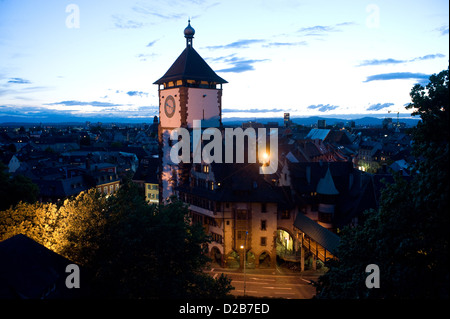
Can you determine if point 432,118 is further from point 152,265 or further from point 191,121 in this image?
point 191,121

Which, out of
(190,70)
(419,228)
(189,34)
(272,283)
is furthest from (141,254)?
(189,34)

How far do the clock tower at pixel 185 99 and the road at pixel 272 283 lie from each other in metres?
19.5

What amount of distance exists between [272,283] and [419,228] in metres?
31.0

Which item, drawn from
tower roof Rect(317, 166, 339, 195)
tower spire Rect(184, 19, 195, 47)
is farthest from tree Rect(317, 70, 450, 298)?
tower spire Rect(184, 19, 195, 47)

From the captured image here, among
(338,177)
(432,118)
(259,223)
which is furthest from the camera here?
(338,177)

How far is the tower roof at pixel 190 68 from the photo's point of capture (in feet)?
184

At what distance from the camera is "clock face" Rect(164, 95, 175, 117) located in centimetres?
5772

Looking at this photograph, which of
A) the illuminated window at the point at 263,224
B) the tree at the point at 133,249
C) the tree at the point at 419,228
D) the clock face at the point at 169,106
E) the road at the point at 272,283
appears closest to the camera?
the tree at the point at 419,228

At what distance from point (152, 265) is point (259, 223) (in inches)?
1090

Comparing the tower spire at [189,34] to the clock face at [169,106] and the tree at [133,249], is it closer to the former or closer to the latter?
the clock face at [169,106]

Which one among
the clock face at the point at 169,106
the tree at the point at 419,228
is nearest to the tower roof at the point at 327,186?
the clock face at the point at 169,106

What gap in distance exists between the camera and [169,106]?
5856 centimetres

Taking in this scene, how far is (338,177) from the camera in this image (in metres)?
56.0
